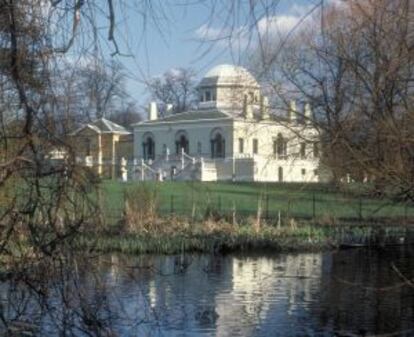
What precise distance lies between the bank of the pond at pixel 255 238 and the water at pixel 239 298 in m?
1.22

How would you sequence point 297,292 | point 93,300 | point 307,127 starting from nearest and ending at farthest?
point 93,300, point 297,292, point 307,127

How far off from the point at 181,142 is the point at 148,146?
4.56 meters

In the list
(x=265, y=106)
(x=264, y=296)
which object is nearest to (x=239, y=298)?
(x=264, y=296)

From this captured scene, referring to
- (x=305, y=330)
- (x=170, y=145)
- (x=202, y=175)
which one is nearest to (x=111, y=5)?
(x=305, y=330)

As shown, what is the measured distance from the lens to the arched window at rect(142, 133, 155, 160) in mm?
96200

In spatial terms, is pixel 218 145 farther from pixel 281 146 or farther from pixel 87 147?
pixel 87 147

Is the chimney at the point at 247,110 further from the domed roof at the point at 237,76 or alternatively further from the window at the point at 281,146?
the domed roof at the point at 237,76

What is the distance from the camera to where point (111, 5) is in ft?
16.4

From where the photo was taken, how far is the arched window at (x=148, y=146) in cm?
9620

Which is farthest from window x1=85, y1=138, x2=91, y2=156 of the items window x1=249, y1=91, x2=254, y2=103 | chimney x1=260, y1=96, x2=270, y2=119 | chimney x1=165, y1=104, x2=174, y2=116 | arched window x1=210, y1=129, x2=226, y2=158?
chimney x1=165, y1=104, x2=174, y2=116

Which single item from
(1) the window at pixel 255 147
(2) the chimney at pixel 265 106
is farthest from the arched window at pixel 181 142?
(2) the chimney at pixel 265 106

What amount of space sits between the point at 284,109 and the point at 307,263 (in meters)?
5.75

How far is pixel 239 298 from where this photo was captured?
1678cm

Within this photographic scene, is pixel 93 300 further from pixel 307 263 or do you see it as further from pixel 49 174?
pixel 307 263
